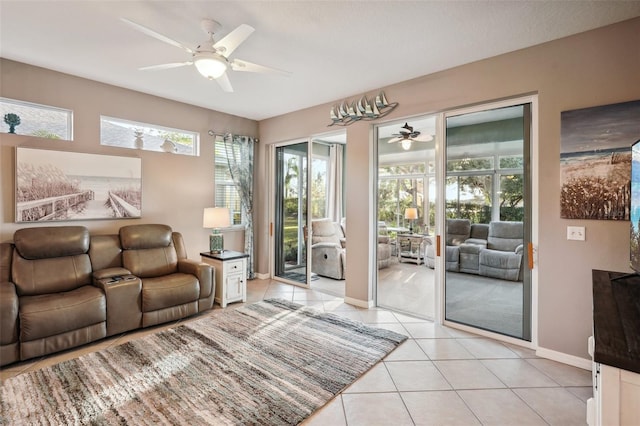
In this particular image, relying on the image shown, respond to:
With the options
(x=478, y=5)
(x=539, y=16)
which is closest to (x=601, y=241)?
(x=539, y=16)

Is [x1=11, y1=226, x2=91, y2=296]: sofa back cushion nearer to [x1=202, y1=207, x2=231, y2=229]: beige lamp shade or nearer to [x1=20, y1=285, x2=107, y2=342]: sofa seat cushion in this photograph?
[x1=20, y1=285, x2=107, y2=342]: sofa seat cushion

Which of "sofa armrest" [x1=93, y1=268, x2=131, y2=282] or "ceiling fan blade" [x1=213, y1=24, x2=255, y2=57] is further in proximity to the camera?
"sofa armrest" [x1=93, y1=268, x2=131, y2=282]

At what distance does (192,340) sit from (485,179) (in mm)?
3437

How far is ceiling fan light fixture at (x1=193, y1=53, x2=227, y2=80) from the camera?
91.7 inches

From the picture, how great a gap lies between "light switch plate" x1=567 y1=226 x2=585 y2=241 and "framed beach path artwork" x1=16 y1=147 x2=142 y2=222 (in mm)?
4794

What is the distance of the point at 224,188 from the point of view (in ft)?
16.9

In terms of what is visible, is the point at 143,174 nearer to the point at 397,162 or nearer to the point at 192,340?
the point at 192,340

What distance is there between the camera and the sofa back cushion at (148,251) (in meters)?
3.64

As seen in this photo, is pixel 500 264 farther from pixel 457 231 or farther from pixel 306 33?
pixel 306 33

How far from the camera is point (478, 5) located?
7.35ft

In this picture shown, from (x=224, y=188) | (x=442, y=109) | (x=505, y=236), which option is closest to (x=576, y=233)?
(x=505, y=236)

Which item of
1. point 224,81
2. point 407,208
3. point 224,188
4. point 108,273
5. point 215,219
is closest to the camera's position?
point 224,81

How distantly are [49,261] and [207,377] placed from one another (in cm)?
216

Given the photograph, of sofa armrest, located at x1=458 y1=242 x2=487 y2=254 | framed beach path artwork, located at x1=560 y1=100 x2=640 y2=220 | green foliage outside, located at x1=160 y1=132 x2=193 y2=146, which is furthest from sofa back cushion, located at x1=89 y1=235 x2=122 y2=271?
framed beach path artwork, located at x1=560 y1=100 x2=640 y2=220
